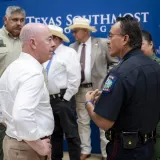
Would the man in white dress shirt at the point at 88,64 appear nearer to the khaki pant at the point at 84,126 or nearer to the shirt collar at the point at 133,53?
the khaki pant at the point at 84,126

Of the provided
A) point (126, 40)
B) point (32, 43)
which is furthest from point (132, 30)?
point (32, 43)

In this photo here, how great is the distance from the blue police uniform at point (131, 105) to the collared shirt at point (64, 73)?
1561 millimetres

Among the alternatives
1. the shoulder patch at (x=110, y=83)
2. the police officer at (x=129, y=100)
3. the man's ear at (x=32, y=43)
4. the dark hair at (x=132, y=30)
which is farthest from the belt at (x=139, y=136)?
the man's ear at (x=32, y=43)

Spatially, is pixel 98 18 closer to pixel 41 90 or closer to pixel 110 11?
pixel 110 11

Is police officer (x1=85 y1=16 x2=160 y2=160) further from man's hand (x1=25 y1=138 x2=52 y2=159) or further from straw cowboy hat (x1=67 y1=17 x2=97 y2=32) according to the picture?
straw cowboy hat (x1=67 y1=17 x2=97 y2=32)

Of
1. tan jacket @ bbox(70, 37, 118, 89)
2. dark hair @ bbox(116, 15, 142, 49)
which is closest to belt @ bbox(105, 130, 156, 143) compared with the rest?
dark hair @ bbox(116, 15, 142, 49)

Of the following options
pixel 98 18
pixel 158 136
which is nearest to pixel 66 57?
pixel 98 18

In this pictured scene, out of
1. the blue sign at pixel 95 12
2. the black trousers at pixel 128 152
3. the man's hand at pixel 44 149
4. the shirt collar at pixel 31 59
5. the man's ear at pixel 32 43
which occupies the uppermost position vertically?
the blue sign at pixel 95 12

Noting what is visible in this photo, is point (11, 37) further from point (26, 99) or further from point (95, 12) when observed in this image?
point (26, 99)

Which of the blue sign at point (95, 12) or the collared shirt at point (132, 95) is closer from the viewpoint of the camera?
the collared shirt at point (132, 95)

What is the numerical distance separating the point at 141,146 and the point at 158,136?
0.50 m

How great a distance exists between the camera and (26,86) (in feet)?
5.34

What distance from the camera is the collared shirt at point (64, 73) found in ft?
11.1

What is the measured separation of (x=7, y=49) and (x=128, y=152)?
6.47 ft
